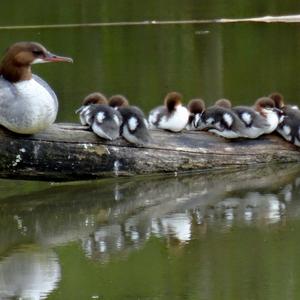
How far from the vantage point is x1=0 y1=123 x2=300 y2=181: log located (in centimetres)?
974

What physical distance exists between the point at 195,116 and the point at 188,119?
22cm

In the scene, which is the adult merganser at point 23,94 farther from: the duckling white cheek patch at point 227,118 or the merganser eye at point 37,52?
the duckling white cheek patch at point 227,118

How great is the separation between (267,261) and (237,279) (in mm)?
416

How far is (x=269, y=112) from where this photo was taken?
34.9 ft

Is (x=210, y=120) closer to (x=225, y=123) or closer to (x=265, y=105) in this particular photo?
(x=225, y=123)

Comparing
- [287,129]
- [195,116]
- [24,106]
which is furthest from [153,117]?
[24,106]

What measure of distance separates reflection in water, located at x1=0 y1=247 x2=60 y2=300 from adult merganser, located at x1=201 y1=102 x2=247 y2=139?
2.58 metres

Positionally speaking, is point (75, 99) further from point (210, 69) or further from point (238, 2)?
point (238, 2)

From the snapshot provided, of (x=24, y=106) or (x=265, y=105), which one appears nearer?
(x=24, y=106)

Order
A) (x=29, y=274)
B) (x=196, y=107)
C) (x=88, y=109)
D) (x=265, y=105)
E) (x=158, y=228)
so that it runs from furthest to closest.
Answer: (x=196, y=107) → (x=265, y=105) → (x=88, y=109) → (x=158, y=228) → (x=29, y=274)

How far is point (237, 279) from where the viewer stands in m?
7.38

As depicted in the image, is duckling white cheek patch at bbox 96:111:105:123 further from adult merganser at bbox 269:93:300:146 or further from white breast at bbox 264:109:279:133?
adult merganser at bbox 269:93:300:146

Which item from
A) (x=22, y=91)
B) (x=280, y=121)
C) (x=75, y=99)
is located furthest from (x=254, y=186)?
(x=75, y=99)

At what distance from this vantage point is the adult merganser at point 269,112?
10.6m
